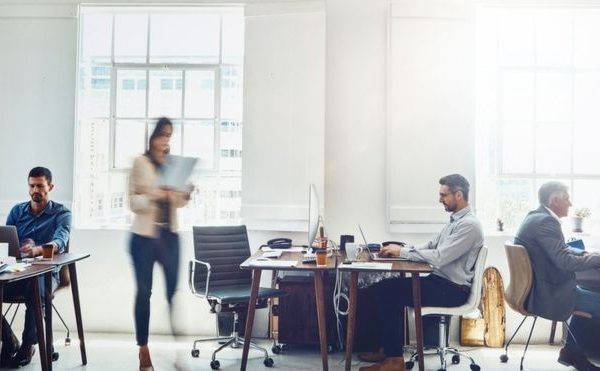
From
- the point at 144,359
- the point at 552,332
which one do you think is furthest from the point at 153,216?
the point at 552,332

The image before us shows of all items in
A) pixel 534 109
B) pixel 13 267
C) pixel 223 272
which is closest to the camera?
pixel 13 267

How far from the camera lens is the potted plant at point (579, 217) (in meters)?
4.97

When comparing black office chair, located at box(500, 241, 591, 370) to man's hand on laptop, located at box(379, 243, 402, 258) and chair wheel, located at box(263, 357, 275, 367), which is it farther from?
chair wheel, located at box(263, 357, 275, 367)

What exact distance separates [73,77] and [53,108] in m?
0.36

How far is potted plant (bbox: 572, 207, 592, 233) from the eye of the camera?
4.97 meters

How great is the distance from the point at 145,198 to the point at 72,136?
2162 millimetres

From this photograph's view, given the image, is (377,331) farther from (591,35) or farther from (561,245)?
(591,35)

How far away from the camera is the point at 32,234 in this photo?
4.29m

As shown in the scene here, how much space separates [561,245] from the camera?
3.76 metres

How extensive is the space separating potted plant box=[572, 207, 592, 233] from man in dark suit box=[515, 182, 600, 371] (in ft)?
3.72

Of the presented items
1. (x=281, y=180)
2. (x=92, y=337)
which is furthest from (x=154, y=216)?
(x=92, y=337)

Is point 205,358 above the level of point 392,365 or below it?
below

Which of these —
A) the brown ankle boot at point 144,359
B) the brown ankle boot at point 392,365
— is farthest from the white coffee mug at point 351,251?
the brown ankle boot at point 144,359

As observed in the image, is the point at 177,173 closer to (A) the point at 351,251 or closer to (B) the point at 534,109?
(A) the point at 351,251
